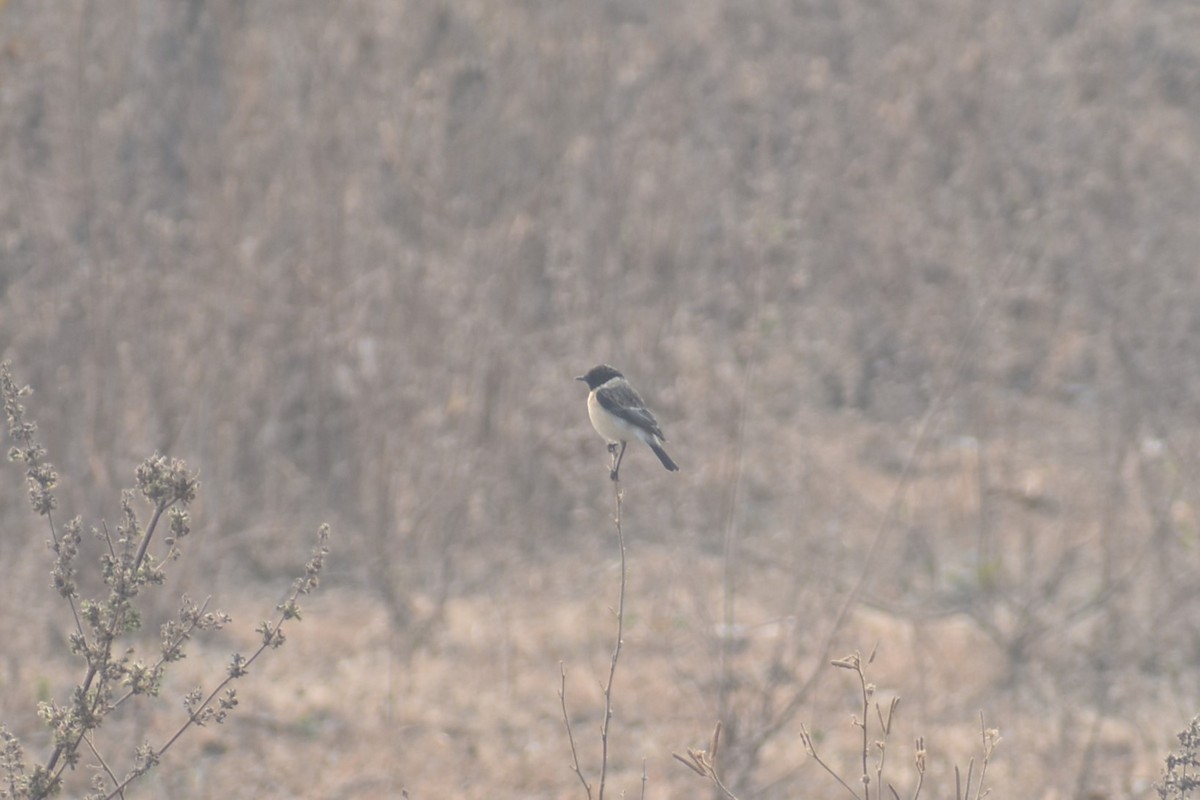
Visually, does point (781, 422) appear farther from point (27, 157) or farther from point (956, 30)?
point (27, 157)

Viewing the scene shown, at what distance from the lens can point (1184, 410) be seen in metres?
8.87

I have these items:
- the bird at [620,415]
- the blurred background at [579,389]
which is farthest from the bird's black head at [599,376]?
the blurred background at [579,389]

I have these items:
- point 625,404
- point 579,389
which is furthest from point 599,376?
point 579,389

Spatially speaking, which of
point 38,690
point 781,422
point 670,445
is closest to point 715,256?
point 781,422

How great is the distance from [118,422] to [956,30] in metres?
7.54

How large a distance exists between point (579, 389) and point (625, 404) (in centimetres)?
342

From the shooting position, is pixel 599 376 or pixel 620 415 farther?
pixel 599 376

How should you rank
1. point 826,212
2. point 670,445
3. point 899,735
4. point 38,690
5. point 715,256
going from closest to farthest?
1. point 38,690
2. point 899,735
3. point 670,445
4. point 715,256
5. point 826,212

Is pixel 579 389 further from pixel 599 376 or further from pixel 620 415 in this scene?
pixel 620 415

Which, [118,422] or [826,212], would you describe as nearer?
[118,422]

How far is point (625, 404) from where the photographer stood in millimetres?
4121

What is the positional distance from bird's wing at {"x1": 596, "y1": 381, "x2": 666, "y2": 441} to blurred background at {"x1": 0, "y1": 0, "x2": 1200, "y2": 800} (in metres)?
0.66

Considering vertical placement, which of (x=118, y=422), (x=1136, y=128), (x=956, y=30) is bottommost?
(x=118, y=422)

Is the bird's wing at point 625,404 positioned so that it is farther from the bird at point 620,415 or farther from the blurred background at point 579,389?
the blurred background at point 579,389
